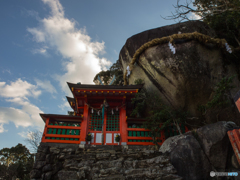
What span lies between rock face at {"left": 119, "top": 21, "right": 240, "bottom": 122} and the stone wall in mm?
5411

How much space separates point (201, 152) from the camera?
6.85 m

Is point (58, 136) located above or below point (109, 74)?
below

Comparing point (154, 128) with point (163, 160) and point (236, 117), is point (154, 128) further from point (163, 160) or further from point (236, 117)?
point (236, 117)

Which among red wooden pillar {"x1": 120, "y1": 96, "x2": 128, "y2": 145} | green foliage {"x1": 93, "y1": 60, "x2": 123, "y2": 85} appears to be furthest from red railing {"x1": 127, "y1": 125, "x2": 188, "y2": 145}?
green foliage {"x1": 93, "y1": 60, "x2": 123, "y2": 85}

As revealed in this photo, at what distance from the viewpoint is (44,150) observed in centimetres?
811

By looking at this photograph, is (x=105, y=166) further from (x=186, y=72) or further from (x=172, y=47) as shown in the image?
(x=172, y=47)

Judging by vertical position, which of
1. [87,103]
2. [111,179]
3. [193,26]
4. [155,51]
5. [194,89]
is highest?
[193,26]

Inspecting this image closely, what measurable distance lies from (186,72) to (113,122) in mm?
6322

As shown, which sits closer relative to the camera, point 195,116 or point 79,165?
point 79,165

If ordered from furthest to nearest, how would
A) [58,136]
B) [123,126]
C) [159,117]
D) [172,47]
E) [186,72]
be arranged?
[172,47] → [186,72] → [123,126] → [159,117] → [58,136]

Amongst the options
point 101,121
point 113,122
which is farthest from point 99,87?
point 113,122

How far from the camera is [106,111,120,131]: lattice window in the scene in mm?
10719

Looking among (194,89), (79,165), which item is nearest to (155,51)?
(194,89)

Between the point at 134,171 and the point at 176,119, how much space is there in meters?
4.70
